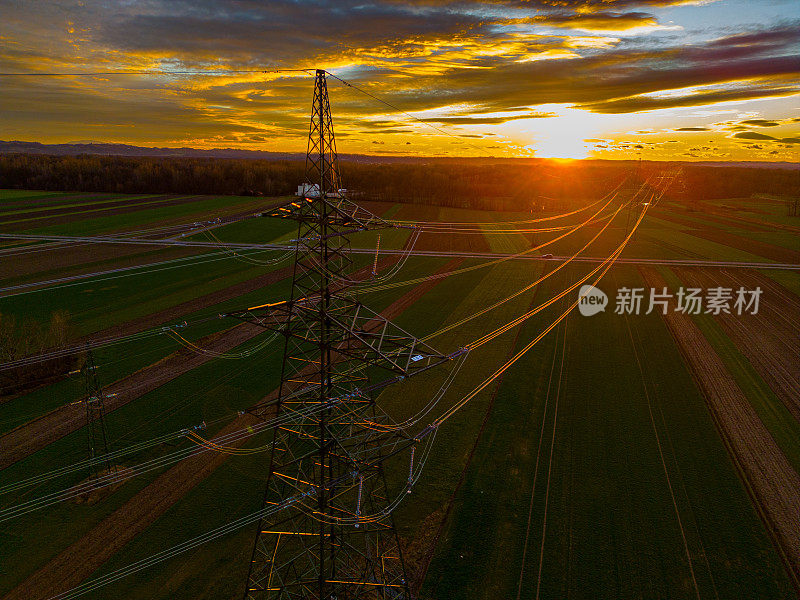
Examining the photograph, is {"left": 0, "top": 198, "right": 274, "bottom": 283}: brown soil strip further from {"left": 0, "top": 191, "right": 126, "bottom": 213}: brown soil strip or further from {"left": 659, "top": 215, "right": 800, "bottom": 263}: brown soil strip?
{"left": 659, "top": 215, "right": 800, "bottom": 263}: brown soil strip

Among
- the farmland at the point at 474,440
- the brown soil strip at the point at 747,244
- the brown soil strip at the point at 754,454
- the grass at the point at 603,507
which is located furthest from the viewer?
the brown soil strip at the point at 747,244

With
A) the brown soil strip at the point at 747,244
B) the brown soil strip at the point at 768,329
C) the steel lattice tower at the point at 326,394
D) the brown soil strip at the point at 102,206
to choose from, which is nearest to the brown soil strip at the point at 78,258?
the brown soil strip at the point at 102,206

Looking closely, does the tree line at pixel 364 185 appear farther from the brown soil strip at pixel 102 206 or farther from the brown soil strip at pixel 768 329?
the brown soil strip at pixel 768 329

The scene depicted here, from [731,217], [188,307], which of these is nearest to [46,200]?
[188,307]

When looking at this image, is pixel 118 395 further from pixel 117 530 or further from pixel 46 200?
pixel 46 200

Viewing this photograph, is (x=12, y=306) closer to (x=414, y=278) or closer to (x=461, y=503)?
(x=414, y=278)

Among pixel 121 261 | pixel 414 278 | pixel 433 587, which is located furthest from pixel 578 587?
pixel 121 261
